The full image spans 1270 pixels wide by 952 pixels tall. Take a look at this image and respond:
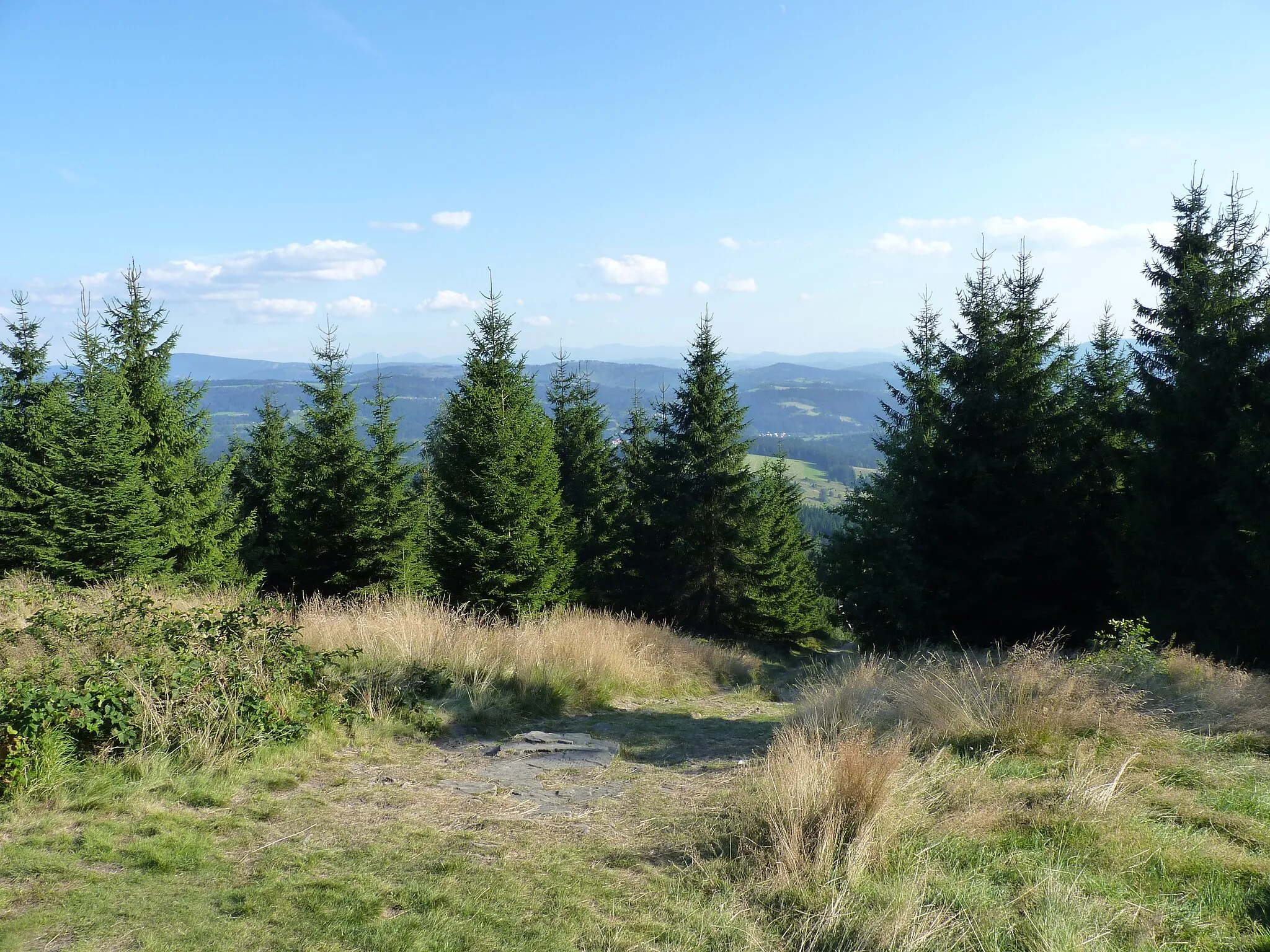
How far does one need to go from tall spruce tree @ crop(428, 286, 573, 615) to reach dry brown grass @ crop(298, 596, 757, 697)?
27.0 feet

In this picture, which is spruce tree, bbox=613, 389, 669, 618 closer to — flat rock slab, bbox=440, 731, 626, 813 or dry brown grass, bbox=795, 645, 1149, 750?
dry brown grass, bbox=795, 645, 1149, 750

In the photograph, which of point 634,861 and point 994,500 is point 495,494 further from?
point 634,861

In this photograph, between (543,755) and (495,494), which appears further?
(495,494)

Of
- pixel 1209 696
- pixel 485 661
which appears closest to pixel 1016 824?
pixel 1209 696

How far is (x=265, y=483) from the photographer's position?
30000 mm

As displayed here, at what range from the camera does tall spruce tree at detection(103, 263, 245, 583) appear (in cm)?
2080

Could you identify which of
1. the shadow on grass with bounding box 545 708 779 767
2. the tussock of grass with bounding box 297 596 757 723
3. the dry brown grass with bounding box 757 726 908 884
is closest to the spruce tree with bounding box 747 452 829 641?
the tussock of grass with bounding box 297 596 757 723

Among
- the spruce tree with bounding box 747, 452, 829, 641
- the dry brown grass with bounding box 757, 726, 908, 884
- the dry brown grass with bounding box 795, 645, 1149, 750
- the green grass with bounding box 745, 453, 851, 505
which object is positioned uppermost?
the dry brown grass with bounding box 757, 726, 908, 884

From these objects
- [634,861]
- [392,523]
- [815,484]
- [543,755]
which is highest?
[634,861]

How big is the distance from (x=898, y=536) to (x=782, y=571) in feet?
32.0

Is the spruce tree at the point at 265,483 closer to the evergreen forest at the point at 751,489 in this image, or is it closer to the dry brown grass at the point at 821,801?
the evergreen forest at the point at 751,489

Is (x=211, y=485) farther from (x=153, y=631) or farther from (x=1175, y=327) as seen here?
(x=1175, y=327)

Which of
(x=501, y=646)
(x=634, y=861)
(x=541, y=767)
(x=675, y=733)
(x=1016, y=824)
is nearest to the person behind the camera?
(x=634, y=861)

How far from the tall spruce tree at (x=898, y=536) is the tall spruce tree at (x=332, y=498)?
14403mm
